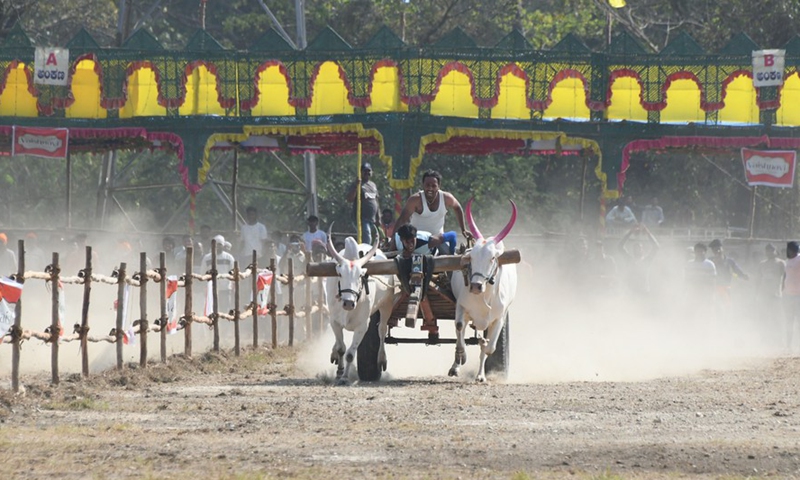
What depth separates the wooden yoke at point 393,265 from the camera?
14062 millimetres

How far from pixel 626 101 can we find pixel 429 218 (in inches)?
451

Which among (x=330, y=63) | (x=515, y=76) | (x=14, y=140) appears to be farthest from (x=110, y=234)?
(x=515, y=76)

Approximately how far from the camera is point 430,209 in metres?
14.9

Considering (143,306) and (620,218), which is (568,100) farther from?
(143,306)

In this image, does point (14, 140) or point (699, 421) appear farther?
point (14, 140)

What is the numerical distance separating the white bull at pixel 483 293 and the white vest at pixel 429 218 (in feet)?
0.98

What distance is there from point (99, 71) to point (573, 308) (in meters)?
9.65

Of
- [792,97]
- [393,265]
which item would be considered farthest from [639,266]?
[393,265]

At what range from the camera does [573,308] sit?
25.7 metres

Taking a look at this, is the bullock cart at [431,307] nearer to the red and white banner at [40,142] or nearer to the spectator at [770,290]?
the spectator at [770,290]

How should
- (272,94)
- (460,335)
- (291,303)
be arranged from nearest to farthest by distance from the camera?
(460,335) → (291,303) → (272,94)

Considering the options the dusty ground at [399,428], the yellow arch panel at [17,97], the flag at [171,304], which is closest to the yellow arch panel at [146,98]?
the yellow arch panel at [17,97]

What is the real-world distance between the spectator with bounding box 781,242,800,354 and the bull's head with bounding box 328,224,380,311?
31.9 ft

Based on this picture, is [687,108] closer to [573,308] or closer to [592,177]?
[573,308]
